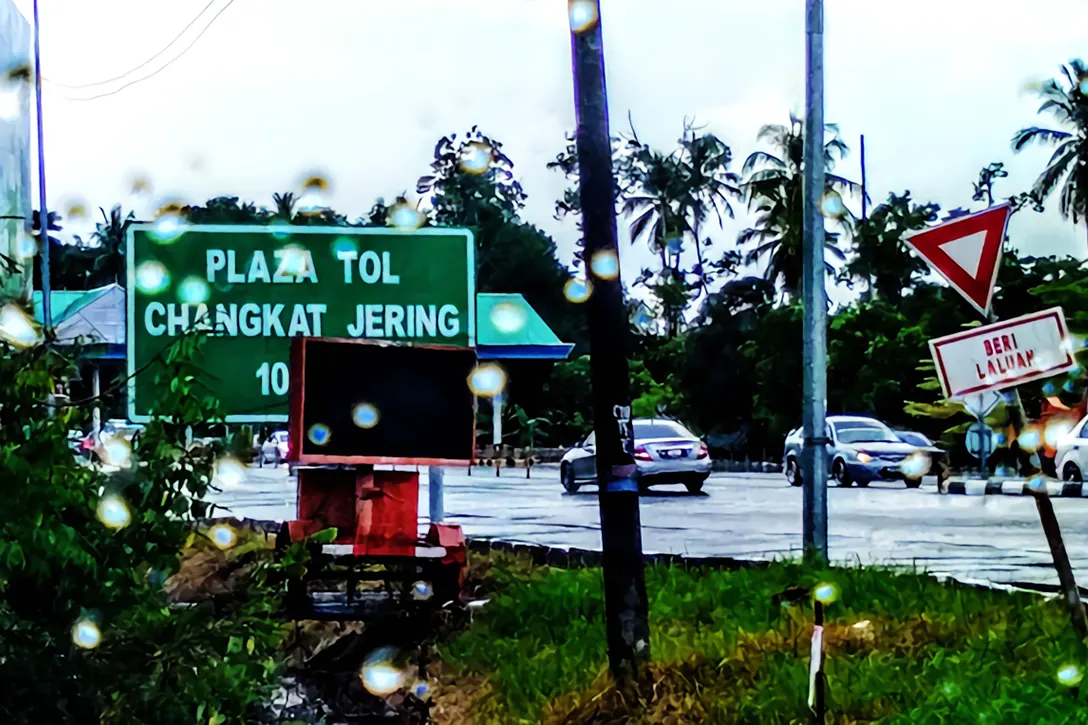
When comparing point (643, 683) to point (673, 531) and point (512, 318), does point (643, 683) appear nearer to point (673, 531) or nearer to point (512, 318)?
point (512, 318)

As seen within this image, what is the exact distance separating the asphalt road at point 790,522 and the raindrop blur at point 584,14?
4478 millimetres

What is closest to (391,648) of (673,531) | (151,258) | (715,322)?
(151,258)

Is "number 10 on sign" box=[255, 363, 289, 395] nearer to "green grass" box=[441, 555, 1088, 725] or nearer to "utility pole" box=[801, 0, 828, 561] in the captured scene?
"green grass" box=[441, 555, 1088, 725]

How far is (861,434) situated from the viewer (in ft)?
78.6

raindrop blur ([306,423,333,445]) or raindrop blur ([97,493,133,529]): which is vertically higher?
raindrop blur ([306,423,333,445])

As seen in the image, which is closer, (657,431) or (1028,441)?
(1028,441)

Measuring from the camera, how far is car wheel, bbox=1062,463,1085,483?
2073 cm

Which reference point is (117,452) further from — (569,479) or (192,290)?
(569,479)

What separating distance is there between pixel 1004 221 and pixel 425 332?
4.84 m

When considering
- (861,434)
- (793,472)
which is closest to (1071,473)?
(861,434)

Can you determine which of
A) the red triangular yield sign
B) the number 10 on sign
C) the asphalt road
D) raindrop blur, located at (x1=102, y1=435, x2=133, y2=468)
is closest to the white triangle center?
the red triangular yield sign

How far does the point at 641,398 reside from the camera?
1495 inches

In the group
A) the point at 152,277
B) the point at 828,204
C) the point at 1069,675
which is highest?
the point at 828,204

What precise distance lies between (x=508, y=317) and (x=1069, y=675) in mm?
8719
